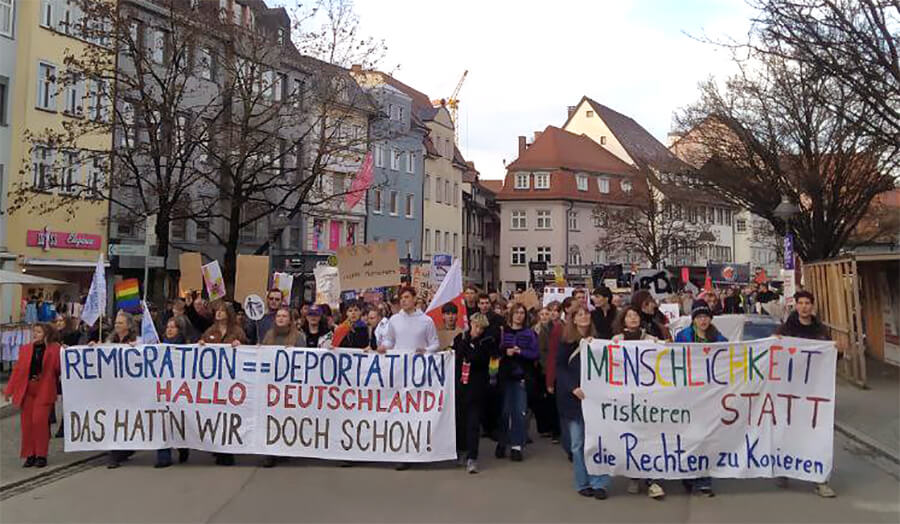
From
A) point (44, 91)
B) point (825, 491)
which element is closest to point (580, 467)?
point (825, 491)

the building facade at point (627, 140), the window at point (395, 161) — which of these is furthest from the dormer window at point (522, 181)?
the window at point (395, 161)

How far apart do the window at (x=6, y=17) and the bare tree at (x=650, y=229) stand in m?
35.3

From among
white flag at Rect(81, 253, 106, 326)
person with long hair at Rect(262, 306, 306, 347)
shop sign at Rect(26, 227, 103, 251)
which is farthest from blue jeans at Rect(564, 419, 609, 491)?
shop sign at Rect(26, 227, 103, 251)

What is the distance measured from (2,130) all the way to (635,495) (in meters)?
28.7

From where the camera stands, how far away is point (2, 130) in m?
28.7

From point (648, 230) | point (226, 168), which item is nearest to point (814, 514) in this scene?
point (226, 168)

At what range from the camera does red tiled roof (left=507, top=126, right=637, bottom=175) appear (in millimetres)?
68875

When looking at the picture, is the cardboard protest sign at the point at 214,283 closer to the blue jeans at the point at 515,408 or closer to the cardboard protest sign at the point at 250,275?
the cardboard protest sign at the point at 250,275

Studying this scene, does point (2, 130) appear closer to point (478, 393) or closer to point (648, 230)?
point (478, 393)

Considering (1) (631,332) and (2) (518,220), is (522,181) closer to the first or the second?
(2) (518,220)

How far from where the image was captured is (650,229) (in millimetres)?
52594

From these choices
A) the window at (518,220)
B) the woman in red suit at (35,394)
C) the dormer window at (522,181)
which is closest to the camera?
the woman in red suit at (35,394)

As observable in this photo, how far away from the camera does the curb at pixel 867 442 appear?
8.83 meters

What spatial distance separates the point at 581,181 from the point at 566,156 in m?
2.55
